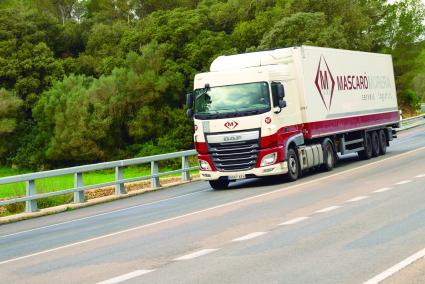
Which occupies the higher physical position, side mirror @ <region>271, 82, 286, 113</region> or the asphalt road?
side mirror @ <region>271, 82, 286, 113</region>

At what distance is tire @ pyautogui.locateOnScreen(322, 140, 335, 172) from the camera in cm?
2638

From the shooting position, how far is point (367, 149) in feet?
101

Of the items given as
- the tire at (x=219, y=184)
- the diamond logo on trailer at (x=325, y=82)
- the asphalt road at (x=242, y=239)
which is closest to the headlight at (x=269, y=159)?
the asphalt road at (x=242, y=239)

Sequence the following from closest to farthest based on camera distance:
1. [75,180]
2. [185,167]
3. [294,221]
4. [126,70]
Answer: [294,221]
[75,180]
[185,167]
[126,70]

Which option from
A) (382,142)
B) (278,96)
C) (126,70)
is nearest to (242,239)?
(278,96)

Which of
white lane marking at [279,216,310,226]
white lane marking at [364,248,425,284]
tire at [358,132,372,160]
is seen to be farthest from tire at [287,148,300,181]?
white lane marking at [364,248,425,284]

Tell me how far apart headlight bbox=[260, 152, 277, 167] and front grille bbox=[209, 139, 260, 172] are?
210mm

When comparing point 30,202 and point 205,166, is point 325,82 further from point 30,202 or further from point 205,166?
point 30,202

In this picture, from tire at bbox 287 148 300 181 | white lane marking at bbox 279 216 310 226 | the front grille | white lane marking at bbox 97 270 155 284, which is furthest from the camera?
tire at bbox 287 148 300 181

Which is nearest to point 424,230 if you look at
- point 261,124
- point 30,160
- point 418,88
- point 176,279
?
point 176,279

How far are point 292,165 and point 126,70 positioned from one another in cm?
5199

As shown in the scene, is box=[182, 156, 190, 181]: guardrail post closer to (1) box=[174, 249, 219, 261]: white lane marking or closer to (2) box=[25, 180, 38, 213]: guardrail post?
(2) box=[25, 180, 38, 213]: guardrail post

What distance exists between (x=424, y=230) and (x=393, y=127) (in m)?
23.5

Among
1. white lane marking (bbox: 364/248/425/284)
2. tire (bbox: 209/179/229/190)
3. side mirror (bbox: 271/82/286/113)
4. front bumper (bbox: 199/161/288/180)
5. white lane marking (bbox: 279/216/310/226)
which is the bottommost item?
tire (bbox: 209/179/229/190)
